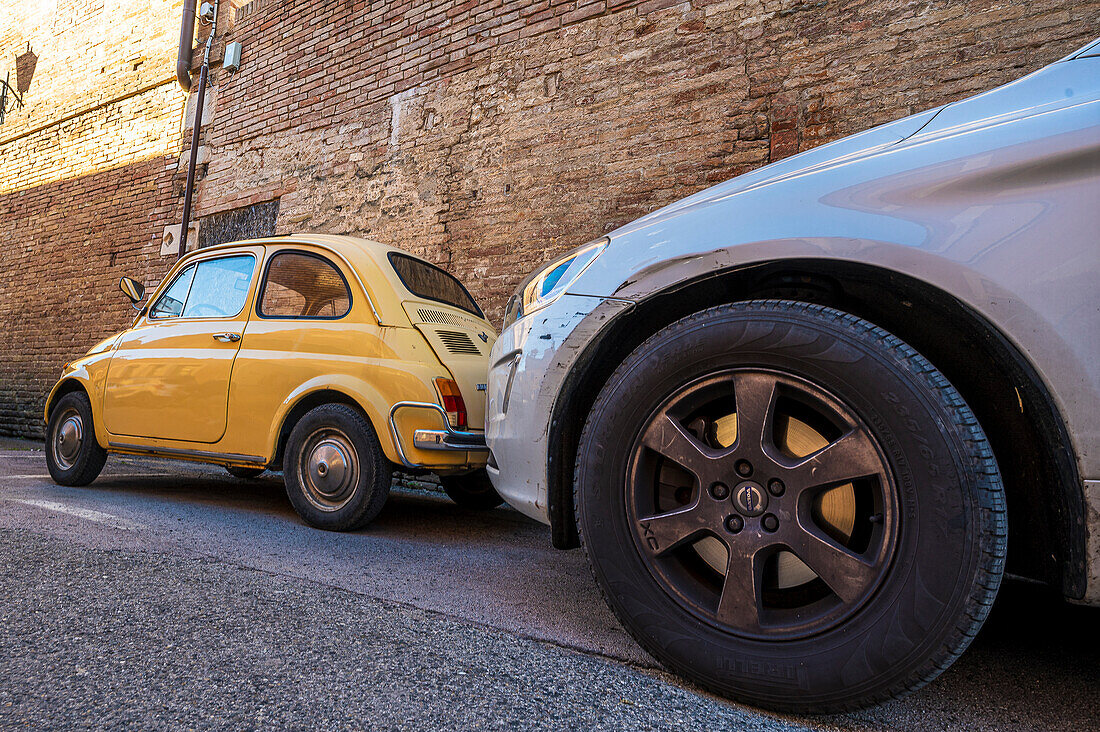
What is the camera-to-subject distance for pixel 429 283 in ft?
12.5

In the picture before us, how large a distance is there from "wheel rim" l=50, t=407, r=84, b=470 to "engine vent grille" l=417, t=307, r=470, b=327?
2660 mm

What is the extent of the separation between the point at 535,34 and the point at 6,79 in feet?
36.3

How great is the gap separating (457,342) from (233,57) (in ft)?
22.2

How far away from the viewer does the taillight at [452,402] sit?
306cm

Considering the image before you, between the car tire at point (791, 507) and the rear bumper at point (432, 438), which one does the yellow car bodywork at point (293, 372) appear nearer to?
the rear bumper at point (432, 438)

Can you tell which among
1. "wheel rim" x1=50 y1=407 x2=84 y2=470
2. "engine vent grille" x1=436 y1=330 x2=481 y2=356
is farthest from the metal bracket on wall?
"engine vent grille" x1=436 y1=330 x2=481 y2=356

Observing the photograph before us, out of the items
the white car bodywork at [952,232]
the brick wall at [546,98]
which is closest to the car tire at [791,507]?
the white car bodywork at [952,232]

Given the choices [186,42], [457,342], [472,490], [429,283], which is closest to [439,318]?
[457,342]

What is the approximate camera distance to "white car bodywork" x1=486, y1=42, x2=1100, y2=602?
1.12 meters

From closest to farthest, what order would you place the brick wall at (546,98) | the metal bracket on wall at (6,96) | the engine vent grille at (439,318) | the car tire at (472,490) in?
1. the engine vent grille at (439,318)
2. the car tire at (472,490)
3. the brick wall at (546,98)
4. the metal bracket on wall at (6,96)

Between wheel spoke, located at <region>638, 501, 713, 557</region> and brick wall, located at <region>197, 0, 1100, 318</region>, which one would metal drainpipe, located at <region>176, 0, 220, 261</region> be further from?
wheel spoke, located at <region>638, 501, 713, 557</region>

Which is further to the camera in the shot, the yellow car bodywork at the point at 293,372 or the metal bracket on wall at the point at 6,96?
the metal bracket on wall at the point at 6,96

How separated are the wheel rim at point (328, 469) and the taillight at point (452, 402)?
0.53m

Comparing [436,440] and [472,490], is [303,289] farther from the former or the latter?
[472,490]
